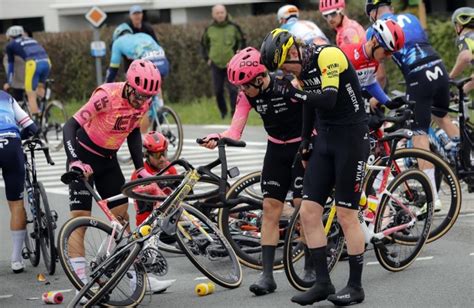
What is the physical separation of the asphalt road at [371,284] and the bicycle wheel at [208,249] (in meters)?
0.13

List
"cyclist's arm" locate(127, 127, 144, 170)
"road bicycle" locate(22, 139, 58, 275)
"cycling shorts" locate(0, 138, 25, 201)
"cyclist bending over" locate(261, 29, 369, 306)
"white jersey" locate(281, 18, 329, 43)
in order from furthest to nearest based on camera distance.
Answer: "white jersey" locate(281, 18, 329, 43)
"road bicycle" locate(22, 139, 58, 275)
"cycling shorts" locate(0, 138, 25, 201)
"cyclist's arm" locate(127, 127, 144, 170)
"cyclist bending over" locate(261, 29, 369, 306)

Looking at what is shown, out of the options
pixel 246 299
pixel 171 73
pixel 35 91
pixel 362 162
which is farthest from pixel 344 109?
pixel 171 73

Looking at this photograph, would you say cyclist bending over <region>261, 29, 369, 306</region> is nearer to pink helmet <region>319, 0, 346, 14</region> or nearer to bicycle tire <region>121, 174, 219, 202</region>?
bicycle tire <region>121, 174, 219, 202</region>

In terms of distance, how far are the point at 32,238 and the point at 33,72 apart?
1025 centimetres

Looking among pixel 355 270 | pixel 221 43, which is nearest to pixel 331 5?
pixel 355 270

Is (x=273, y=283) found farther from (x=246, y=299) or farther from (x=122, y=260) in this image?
(x=122, y=260)

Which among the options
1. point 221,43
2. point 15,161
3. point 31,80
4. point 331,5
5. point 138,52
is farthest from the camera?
point 221,43

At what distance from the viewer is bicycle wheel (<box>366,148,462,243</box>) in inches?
407

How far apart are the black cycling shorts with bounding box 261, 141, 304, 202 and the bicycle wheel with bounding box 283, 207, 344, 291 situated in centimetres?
33

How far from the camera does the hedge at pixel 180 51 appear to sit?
2380 cm

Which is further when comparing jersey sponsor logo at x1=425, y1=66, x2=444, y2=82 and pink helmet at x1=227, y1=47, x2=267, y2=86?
jersey sponsor logo at x1=425, y1=66, x2=444, y2=82

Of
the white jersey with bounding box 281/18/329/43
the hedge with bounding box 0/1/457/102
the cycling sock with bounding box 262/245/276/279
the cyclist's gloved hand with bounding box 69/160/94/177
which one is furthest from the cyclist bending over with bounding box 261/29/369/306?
the hedge with bounding box 0/1/457/102

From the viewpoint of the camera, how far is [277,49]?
871 cm

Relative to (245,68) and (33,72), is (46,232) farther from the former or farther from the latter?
(33,72)
